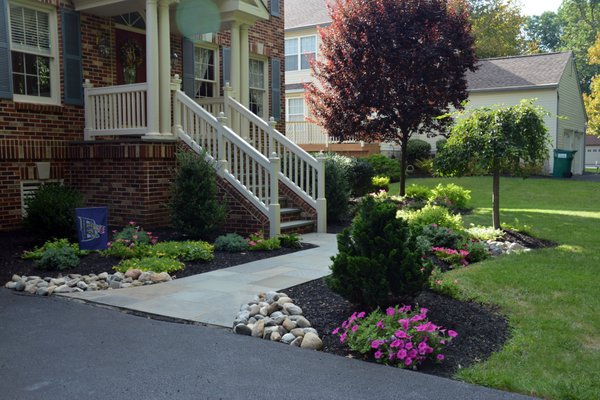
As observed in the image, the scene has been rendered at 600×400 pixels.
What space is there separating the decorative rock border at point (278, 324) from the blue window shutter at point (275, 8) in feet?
37.9

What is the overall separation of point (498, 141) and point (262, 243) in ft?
14.0

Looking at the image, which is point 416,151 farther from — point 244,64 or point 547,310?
point 547,310

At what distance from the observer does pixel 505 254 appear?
8203 millimetres

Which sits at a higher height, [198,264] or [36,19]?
[36,19]

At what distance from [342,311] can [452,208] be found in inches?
350

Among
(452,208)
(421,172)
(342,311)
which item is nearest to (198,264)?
(342,311)

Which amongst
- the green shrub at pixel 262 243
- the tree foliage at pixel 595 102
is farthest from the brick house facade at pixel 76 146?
the tree foliage at pixel 595 102

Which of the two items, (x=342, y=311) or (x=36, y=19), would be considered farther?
(x=36, y=19)

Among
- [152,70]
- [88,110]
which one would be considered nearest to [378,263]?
[152,70]

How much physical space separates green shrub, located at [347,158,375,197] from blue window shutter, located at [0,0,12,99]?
7.98 metres

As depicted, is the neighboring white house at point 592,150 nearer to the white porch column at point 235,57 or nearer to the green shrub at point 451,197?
the green shrub at point 451,197

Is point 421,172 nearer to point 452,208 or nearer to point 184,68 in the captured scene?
point 452,208

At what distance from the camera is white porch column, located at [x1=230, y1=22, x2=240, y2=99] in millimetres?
11742

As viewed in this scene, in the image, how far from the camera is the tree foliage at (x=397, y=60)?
13.7m
